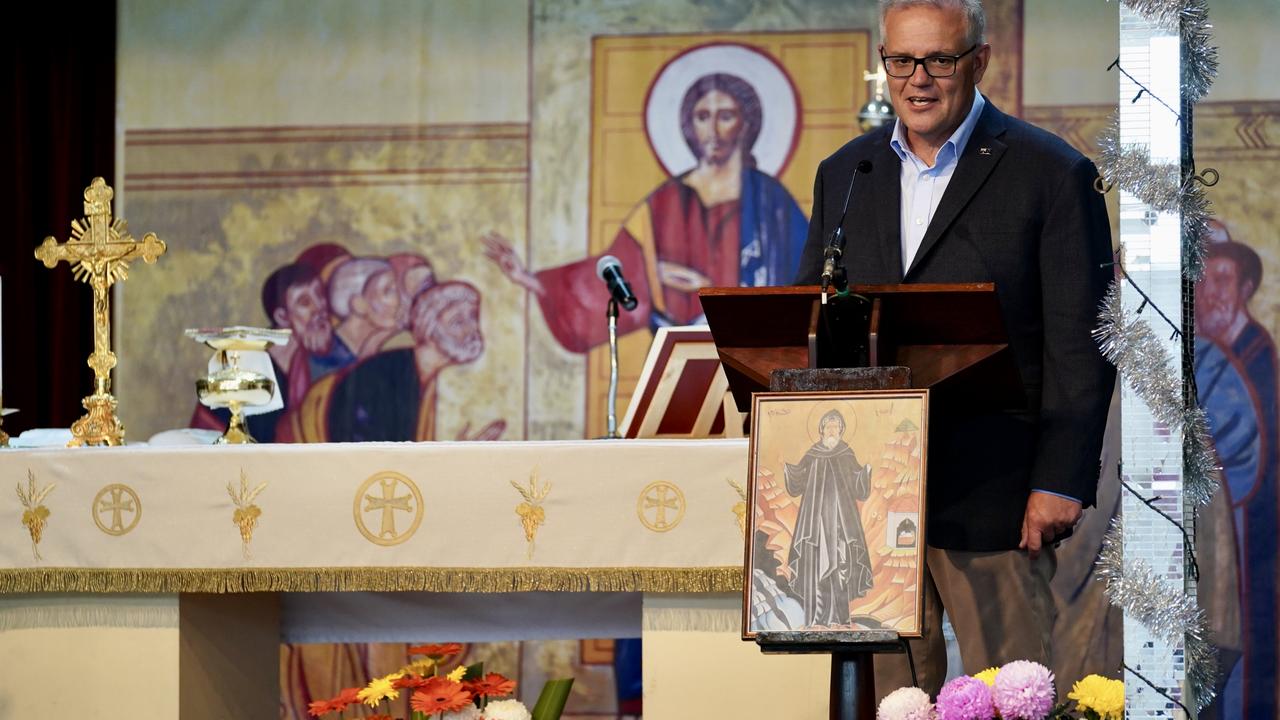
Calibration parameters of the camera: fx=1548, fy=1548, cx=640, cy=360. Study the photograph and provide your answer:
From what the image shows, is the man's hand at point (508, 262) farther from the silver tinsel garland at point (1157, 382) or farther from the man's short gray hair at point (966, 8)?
the silver tinsel garland at point (1157, 382)

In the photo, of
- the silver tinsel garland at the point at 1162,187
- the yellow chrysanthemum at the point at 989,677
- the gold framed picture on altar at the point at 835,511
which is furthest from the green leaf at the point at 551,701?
the silver tinsel garland at the point at 1162,187

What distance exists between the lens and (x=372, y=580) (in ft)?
12.2

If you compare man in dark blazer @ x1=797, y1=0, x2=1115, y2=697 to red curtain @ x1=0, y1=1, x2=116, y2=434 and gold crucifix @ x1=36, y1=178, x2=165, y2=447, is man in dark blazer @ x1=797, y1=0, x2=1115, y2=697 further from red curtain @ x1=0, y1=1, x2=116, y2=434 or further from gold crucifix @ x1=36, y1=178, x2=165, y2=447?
red curtain @ x1=0, y1=1, x2=116, y2=434

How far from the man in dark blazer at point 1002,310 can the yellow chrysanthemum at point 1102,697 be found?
35cm

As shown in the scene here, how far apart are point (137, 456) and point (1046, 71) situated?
4567 mm

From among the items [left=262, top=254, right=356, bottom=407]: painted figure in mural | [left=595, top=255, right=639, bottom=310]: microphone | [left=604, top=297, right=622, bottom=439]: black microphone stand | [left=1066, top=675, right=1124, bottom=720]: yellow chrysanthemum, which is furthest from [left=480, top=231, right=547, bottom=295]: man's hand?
[left=1066, top=675, right=1124, bottom=720]: yellow chrysanthemum

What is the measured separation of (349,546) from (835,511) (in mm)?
1585

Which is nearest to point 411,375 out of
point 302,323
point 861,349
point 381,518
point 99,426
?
point 302,323

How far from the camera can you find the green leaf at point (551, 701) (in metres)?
3.08

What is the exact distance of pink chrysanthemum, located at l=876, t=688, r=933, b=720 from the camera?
8.32 feet

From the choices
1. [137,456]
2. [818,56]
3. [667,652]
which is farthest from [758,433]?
[818,56]

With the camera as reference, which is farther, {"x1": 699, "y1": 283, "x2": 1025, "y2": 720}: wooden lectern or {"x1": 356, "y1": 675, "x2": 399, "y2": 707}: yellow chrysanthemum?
{"x1": 356, "y1": 675, "x2": 399, "y2": 707}: yellow chrysanthemum

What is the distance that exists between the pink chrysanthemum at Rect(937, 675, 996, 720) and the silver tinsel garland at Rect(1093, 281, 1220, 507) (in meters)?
0.45

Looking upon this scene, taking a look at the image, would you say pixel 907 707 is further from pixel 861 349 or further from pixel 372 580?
pixel 372 580
